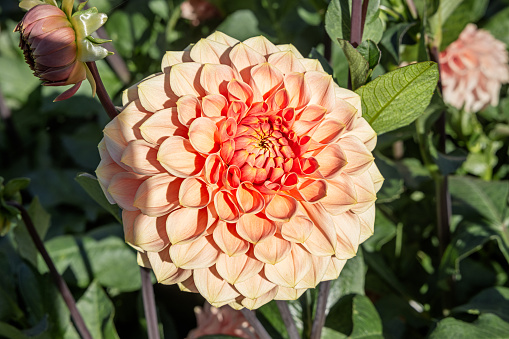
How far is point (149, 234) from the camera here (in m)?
0.44

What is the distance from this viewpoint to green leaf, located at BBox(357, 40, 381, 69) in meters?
0.51

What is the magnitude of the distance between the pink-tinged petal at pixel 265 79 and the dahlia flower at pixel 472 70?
51 centimetres

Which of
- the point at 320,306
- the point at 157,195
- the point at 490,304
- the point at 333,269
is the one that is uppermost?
the point at 157,195

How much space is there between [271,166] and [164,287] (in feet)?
1.76

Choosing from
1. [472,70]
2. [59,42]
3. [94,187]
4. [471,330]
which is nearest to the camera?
[59,42]


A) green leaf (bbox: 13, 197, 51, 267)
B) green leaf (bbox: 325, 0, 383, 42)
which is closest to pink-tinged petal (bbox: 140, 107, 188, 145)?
green leaf (bbox: 325, 0, 383, 42)

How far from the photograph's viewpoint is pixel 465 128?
88 centimetres

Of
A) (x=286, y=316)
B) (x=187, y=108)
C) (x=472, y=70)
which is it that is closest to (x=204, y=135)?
(x=187, y=108)

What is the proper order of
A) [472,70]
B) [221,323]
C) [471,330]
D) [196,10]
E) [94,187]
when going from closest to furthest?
[94,187] < [471,330] < [221,323] < [472,70] < [196,10]

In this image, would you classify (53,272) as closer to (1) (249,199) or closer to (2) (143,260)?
(2) (143,260)

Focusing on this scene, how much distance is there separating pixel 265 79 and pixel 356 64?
3.9 inches

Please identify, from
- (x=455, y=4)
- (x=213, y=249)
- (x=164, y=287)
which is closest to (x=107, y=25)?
(x=164, y=287)

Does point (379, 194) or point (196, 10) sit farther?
point (196, 10)

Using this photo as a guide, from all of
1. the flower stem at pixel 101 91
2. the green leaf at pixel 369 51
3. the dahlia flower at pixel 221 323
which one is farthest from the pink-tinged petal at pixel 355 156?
the dahlia flower at pixel 221 323
